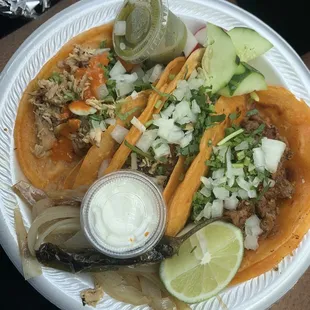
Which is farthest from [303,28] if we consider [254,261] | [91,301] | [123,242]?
[91,301]

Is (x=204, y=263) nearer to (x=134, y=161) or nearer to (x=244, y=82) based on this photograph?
(x=134, y=161)

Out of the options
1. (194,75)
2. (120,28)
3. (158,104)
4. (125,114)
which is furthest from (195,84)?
(120,28)

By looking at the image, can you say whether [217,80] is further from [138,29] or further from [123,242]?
[123,242]

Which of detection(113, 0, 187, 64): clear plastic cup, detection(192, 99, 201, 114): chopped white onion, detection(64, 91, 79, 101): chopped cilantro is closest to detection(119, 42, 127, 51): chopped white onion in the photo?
detection(113, 0, 187, 64): clear plastic cup

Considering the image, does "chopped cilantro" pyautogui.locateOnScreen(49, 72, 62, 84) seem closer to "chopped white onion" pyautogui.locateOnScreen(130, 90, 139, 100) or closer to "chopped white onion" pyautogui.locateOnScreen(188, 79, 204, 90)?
"chopped white onion" pyautogui.locateOnScreen(130, 90, 139, 100)

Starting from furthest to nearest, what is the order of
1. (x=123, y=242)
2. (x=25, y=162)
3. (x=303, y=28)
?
1. (x=303, y=28)
2. (x=25, y=162)
3. (x=123, y=242)

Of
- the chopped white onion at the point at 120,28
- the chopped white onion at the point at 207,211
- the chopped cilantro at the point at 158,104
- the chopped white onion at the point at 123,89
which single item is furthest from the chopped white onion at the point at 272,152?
the chopped white onion at the point at 120,28
